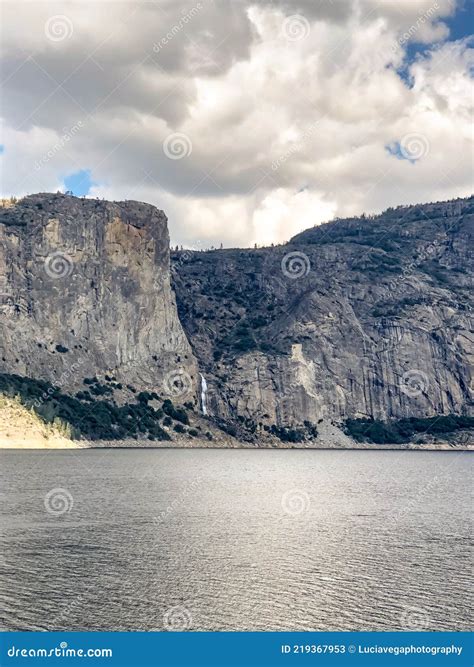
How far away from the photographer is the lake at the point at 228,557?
3356 centimetres

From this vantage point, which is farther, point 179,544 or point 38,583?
point 179,544

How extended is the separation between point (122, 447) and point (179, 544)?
149715 millimetres

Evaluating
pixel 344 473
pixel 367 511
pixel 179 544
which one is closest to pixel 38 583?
pixel 179 544

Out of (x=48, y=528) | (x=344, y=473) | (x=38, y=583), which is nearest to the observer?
(x=38, y=583)

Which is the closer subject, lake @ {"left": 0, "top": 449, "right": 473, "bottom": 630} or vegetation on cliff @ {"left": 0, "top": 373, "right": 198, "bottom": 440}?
lake @ {"left": 0, "top": 449, "right": 473, "bottom": 630}

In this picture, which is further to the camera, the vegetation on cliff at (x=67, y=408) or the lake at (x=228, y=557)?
the vegetation on cliff at (x=67, y=408)

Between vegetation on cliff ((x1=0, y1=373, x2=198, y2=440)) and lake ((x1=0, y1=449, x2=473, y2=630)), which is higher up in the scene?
vegetation on cliff ((x1=0, y1=373, x2=198, y2=440))

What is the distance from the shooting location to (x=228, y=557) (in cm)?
4653

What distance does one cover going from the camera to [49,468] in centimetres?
11231

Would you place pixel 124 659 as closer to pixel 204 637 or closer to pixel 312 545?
pixel 204 637

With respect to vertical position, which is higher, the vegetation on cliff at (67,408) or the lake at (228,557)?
the vegetation on cliff at (67,408)

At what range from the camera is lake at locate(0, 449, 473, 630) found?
1321 inches

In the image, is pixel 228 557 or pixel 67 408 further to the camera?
pixel 67 408

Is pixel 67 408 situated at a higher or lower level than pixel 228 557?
higher
